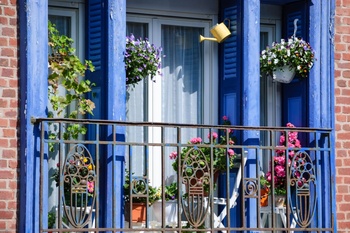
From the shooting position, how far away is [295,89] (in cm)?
1138

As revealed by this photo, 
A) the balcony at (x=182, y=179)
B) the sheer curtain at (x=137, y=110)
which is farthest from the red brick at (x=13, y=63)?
the sheer curtain at (x=137, y=110)

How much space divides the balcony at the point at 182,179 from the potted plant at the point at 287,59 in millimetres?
618

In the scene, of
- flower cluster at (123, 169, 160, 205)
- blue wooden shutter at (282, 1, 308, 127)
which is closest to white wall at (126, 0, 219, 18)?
blue wooden shutter at (282, 1, 308, 127)

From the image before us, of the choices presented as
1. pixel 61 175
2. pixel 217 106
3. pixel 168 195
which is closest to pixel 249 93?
pixel 217 106

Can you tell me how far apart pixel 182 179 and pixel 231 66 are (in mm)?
1530

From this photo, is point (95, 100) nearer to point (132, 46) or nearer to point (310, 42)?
point (132, 46)

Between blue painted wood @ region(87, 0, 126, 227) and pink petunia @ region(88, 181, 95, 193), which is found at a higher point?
blue painted wood @ region(87, 0, 126, 227)

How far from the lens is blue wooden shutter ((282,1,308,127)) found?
11227 mm

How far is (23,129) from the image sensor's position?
380 inches

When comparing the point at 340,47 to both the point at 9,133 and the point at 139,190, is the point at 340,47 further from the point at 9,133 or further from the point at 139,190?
the point at 9,133

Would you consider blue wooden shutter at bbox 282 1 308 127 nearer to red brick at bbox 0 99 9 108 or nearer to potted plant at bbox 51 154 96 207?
potted plant at bbox 51 154 96 207

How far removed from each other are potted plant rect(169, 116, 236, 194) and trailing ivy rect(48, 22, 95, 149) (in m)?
1.00

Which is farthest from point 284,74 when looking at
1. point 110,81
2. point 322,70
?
point 110,81

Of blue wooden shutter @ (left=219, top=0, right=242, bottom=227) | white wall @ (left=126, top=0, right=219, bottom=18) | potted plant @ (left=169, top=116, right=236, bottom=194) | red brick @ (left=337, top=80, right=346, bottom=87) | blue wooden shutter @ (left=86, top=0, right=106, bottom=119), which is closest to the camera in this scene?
potted plant @ (left=169, top=116, right=236, bottom=194)
